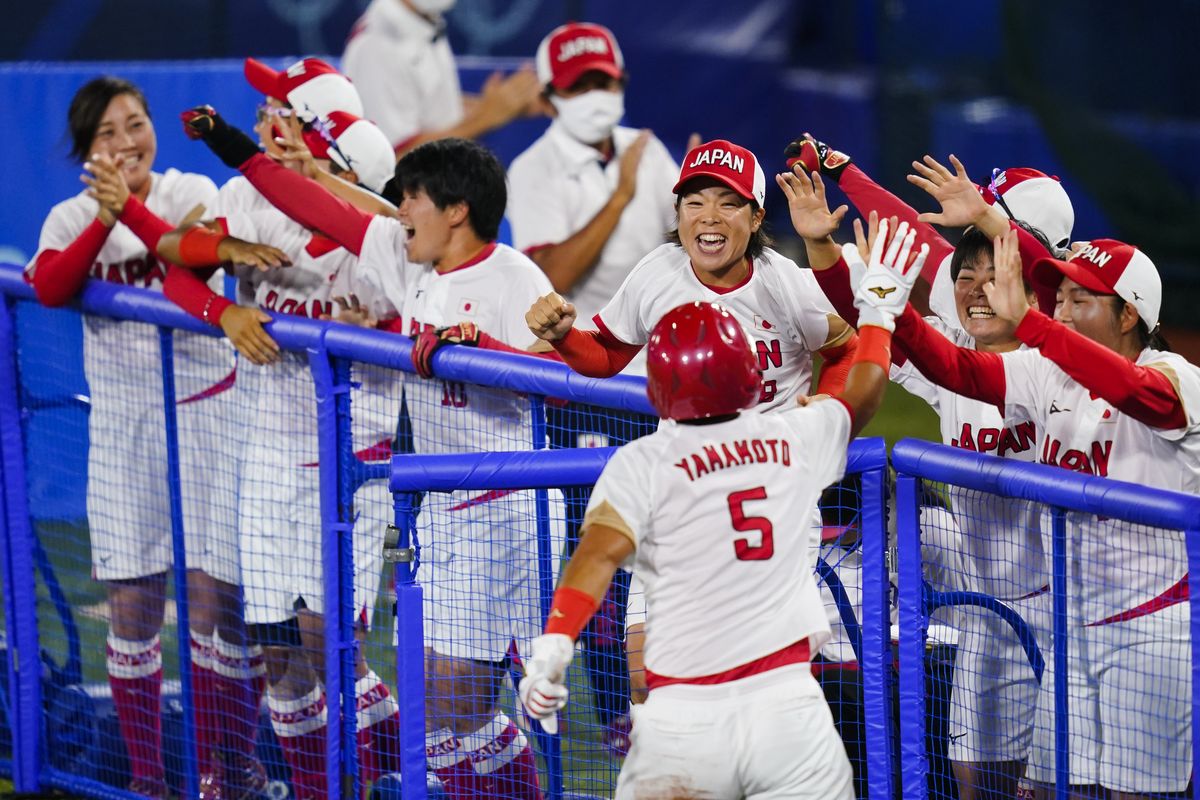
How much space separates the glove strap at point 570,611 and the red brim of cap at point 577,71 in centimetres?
447

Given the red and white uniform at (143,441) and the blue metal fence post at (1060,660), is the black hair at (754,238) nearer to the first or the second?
the blue metal fence post at (1060,660)

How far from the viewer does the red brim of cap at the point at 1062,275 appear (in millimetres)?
3984

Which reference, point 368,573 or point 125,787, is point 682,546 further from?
point 125,787

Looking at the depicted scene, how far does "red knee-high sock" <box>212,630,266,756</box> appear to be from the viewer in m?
5.21

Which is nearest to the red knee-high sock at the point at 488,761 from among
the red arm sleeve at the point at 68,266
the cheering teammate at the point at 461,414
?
the cheering teammate at the point at 461,414

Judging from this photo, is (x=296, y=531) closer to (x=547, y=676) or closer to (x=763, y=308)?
(x=763, y=308)

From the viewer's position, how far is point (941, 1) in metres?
15.1

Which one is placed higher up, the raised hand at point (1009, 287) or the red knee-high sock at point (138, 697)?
the raised hand at point (1009, 287)

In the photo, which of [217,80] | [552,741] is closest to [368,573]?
[552,741]

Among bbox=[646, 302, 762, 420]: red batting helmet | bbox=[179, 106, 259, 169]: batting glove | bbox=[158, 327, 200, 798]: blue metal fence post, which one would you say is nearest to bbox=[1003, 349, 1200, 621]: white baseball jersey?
bbox=[646, 302, 762, 420]: red batting helmet

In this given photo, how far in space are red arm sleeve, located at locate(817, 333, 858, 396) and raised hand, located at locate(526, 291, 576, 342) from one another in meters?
0.65

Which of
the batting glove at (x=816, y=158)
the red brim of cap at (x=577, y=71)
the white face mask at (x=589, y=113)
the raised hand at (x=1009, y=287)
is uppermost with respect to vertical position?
the red brim of cap at (x=577, y=71)

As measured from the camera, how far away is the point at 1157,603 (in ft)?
12.0

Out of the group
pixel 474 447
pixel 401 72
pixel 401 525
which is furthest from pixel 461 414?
pixel 401 72
